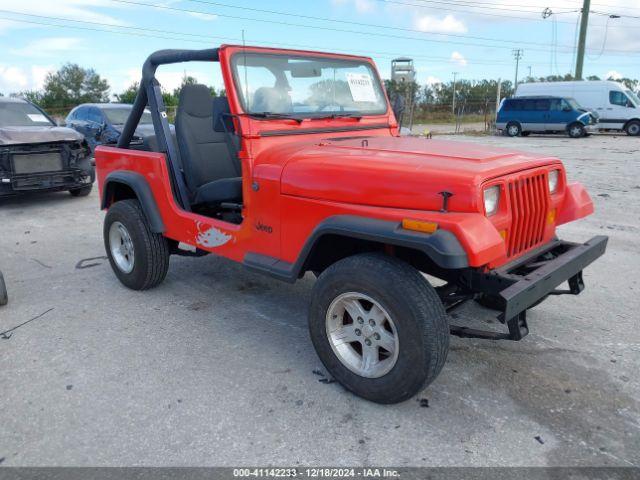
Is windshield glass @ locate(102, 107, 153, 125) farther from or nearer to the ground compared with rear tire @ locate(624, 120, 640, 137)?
farther from the ground

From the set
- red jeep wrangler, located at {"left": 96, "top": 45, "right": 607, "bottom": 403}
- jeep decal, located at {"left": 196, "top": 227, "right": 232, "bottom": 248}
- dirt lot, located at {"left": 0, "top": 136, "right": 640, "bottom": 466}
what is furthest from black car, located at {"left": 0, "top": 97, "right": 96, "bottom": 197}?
jeep decal, located at {"left": 196, "top": 227, "right": 232, "bottom": 248}

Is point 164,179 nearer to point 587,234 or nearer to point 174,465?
point 174,465

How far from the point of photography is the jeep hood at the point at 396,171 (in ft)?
8.35

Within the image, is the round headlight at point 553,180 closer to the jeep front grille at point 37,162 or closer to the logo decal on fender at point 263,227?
the logo decal on fender at point 263,227

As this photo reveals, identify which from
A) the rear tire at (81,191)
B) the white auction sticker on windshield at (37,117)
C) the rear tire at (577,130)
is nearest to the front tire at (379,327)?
the rear tire at (81,191)

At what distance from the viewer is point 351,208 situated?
2758 mm

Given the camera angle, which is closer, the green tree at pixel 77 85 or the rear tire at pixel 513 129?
the rear tire at pixel 513 129

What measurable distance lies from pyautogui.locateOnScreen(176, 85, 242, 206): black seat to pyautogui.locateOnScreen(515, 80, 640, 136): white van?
2344 cm

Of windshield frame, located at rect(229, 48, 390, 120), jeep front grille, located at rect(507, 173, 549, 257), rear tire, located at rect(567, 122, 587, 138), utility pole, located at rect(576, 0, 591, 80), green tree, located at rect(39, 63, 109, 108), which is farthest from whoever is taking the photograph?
green tree, located at rect(39, 63, 109, 108)

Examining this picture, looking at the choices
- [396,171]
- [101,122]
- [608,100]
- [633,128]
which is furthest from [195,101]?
[608,100]

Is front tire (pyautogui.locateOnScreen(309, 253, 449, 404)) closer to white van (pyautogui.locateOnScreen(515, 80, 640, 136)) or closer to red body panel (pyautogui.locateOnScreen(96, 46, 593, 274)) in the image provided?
red body panel (pyautogui.locateOnScreen(96, 46, 593, 274))

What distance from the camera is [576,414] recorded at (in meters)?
2.71

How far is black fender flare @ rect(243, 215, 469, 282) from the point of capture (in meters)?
2.33

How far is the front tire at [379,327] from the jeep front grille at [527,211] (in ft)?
2.17
